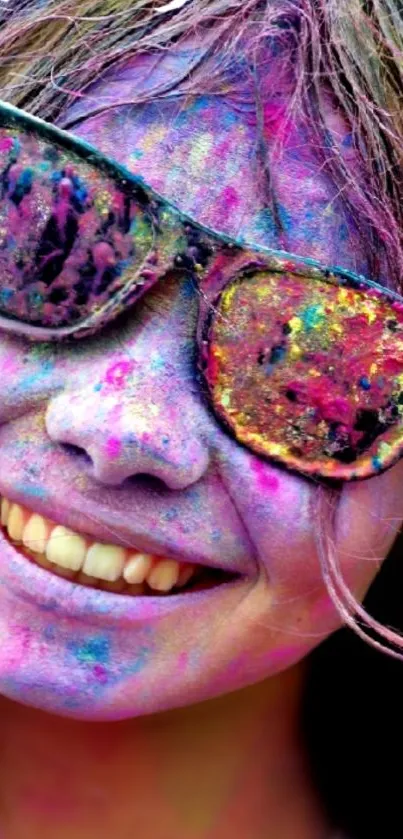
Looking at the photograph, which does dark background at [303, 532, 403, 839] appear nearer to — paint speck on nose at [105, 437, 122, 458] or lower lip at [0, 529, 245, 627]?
lower lip at [0, 529, 245, 627]

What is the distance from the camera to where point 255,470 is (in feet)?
3.55

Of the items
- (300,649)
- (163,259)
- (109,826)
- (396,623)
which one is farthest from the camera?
(396,623)

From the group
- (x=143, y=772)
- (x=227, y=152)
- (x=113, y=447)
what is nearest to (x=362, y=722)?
(x=143, y=772)

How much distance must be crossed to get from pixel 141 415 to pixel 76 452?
0.08 metres

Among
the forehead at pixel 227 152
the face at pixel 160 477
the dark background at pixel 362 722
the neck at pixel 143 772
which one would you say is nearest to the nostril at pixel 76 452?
the face at pixel 160 477

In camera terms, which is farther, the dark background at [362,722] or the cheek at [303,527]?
the dark background at [362,722]

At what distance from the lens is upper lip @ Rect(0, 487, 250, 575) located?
1.08 meters

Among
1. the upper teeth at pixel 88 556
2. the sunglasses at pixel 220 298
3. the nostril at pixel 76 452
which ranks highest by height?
the sunglasses at pixel 220 298

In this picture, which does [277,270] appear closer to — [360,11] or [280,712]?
[360,11]

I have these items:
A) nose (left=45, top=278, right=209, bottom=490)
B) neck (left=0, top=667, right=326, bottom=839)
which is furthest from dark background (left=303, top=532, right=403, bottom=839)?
nose (left=45, top=278, right=209, bottom=490)

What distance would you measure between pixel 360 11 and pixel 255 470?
1.63ft

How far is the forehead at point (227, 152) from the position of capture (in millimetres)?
1077

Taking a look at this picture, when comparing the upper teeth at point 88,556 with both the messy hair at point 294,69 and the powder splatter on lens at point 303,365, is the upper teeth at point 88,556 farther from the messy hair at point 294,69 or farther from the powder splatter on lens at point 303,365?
the messy hair at point 294,69

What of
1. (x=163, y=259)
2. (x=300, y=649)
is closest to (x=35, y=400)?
(x=163, y=259)
